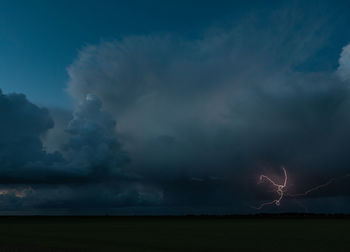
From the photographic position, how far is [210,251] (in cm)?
3366

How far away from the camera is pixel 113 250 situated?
112 ft

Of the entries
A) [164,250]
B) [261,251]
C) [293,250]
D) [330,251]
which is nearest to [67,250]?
[164,250]

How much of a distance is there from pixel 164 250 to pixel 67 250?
34.2ft

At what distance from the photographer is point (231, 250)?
34250 mm

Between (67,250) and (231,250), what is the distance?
1781 centimetres

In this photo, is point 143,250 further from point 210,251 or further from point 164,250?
point 210,251

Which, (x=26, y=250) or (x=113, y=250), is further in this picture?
(x=113, y=250)

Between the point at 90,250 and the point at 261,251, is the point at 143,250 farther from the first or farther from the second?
the point at 261,251

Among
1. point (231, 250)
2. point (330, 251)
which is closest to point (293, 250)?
point (330, 251)

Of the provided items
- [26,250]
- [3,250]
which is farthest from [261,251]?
A: [3,250]

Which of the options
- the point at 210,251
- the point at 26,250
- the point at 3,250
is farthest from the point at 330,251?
the point at 3,250

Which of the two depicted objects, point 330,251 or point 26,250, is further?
point 330,251

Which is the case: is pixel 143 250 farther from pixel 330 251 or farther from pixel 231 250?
pixel 330 251

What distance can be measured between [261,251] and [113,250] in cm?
1635
